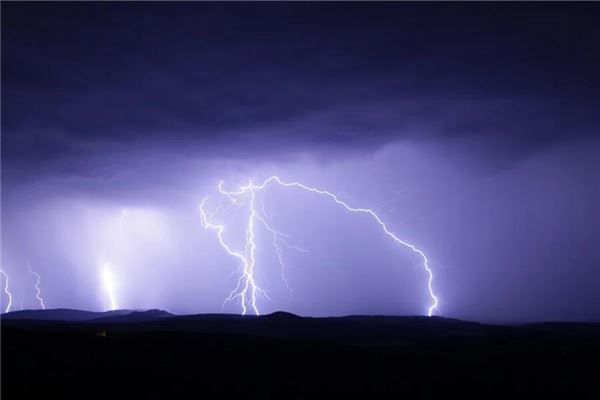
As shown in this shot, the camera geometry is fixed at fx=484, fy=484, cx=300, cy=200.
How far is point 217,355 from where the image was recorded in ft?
46.0

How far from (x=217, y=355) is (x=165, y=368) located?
2.32m

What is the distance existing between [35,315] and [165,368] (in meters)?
36.9

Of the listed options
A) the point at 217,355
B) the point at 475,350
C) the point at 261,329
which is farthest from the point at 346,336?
the point at 217,355

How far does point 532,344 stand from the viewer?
18.7 meters

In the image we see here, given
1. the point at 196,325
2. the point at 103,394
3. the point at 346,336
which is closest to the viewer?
the point at 103,394

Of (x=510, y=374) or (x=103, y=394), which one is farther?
(x=510, y=374)

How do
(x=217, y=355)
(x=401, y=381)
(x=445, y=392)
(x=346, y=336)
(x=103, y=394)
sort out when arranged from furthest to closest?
(x=346, y=336)
(x=217, y=355)
(x=401, y=381)
(x=445, y=392)
(x=103, y=394)

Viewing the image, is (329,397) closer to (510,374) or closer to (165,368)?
(165,368)

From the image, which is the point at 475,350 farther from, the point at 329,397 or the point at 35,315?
the point at 35,315

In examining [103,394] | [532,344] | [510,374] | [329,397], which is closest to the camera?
[103,394]

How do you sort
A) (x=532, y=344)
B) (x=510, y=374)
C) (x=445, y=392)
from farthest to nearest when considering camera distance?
(x=532, y=344) < (x=510, y=374) < (x=445, y=392)

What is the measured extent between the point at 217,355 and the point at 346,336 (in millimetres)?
10096

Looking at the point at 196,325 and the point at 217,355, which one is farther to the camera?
the point at 196,325

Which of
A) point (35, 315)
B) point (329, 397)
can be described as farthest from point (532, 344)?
point (35, 315)
